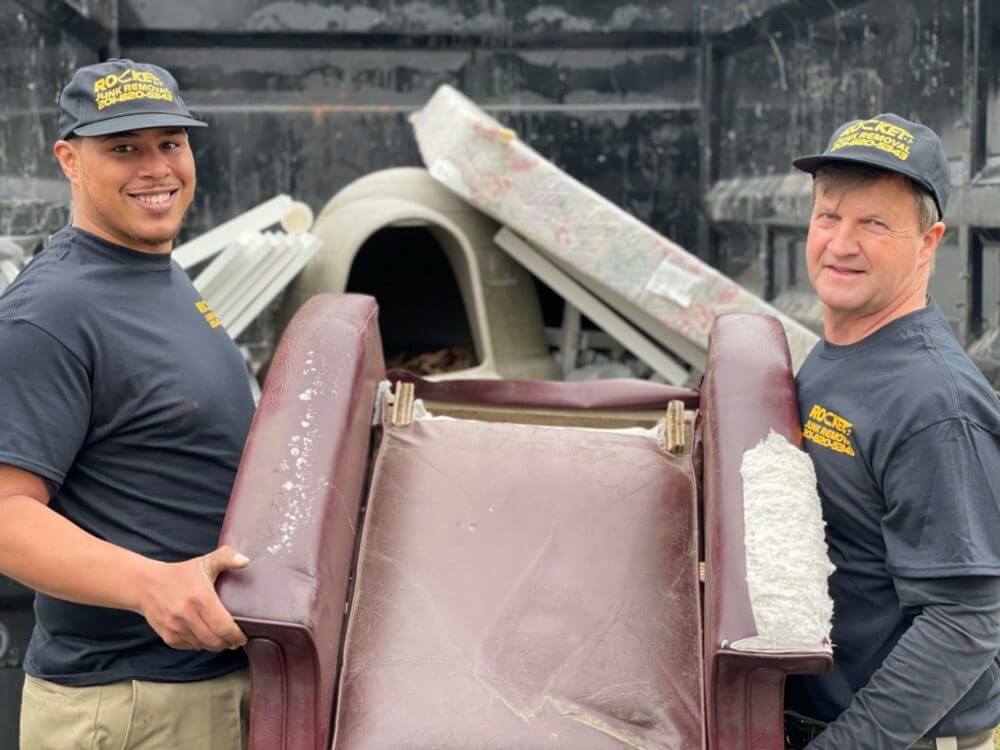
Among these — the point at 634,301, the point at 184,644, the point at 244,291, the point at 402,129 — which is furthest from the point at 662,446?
the point at 402,129

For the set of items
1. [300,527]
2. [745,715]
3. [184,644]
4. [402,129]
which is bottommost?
[745,715]

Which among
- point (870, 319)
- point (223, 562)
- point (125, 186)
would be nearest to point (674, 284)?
point (870, 319)

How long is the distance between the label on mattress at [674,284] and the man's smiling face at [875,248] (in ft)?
7.78

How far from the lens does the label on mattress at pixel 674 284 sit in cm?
432

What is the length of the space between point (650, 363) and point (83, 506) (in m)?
3.02

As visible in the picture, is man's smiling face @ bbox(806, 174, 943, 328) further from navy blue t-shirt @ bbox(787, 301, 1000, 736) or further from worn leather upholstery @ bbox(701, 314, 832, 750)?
worn leather upholstery @ bbox(701, 314, 832, 750)

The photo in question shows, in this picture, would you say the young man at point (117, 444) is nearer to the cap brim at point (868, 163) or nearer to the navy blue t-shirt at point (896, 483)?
the navy blue t-shirt at point (896, 483)

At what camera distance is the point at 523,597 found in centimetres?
203

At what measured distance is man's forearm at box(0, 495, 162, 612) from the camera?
177 centimetres

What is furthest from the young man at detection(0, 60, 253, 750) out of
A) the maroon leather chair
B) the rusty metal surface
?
the rusty metal surface

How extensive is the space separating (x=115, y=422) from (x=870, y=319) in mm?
1240

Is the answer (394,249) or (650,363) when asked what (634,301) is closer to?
(650,363)

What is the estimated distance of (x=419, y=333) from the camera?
18.7ft

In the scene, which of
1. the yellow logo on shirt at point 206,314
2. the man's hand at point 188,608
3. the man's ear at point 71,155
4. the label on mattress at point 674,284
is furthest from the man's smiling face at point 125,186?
the label on mattress at point 674,284
